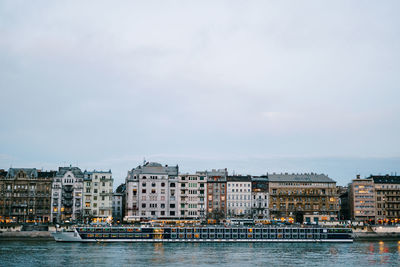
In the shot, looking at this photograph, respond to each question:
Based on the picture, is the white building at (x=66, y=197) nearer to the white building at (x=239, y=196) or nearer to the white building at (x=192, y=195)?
the white building at (x=192, y=195)

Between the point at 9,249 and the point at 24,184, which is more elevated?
the point at 24,184

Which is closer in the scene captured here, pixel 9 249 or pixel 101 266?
pixel 101 266

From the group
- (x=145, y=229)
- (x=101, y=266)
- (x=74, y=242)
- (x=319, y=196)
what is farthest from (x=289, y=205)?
(x=101, y=266)

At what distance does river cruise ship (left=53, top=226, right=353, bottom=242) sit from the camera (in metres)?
121

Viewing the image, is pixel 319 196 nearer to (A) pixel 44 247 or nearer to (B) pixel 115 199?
(B) pixel 115 199

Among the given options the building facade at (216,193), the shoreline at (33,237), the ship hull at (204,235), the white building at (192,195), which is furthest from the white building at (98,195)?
the ship hull at (204,235)

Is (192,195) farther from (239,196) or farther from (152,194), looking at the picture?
(239,196)

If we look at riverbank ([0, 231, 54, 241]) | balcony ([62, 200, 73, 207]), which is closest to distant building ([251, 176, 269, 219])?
balcony ([62, 200, 73, 207])

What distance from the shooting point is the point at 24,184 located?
156m

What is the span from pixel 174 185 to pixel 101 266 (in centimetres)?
8148

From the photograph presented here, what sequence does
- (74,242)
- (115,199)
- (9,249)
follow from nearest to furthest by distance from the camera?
(9,249) < (74,242) < (115,199)

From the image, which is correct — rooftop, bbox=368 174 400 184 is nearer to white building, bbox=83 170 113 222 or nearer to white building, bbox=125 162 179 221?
white building, bbox=125 162 179 221

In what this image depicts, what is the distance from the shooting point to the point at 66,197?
6176 inches

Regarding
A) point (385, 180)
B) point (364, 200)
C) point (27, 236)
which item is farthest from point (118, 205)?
point (385, 180)
